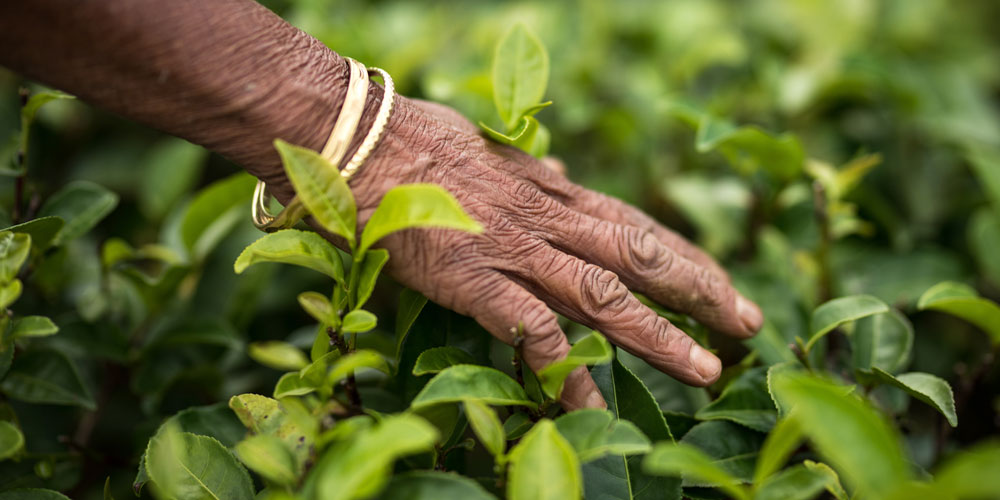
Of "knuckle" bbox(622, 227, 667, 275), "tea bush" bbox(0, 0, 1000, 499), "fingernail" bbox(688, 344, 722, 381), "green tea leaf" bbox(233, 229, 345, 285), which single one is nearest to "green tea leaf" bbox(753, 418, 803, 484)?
"tea bush" bbox(0, 0, 1000, 499)

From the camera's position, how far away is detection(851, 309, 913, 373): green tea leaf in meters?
1.18

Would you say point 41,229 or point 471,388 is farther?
point 41,229

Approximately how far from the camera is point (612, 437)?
817 mm

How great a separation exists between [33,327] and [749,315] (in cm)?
115

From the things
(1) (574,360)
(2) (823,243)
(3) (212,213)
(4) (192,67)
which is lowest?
(3) (212,213)

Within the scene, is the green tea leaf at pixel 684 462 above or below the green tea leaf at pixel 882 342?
below

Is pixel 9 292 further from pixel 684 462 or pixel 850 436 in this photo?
pixel 850 436

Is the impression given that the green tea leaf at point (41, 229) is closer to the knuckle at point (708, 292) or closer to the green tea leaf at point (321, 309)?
the green tea leaf at point (321, 309)

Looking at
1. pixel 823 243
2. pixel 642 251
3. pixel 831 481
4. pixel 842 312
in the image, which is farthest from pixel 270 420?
pixel 823 243

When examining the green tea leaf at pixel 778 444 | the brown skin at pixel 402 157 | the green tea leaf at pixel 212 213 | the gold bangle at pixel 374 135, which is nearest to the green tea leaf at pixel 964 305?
the brown skin at pixel 402 157

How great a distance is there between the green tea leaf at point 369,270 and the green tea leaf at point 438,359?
0.12 meters

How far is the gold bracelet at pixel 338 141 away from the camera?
3.10 feet

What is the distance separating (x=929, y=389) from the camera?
3.33ft

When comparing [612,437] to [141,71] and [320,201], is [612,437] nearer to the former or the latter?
[320,201]
